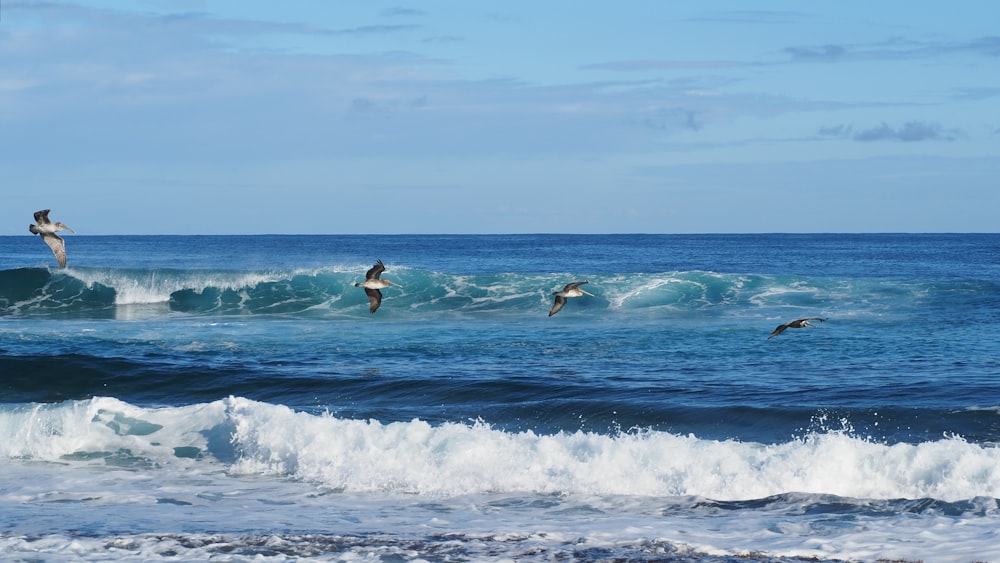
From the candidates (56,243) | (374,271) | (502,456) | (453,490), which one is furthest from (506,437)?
(56,243)

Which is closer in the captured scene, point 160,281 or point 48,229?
point 48,229

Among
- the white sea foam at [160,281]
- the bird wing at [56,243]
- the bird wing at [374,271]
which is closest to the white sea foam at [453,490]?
the bird wing at [374,271]

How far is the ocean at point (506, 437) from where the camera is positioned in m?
10.7

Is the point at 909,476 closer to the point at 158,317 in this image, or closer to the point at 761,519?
the point at 761,519

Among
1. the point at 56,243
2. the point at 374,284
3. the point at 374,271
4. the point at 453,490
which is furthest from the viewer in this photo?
the point at 374,284

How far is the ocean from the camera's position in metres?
10.7

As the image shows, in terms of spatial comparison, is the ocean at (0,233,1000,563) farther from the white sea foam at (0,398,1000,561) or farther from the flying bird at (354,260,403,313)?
the flying bird at (354,260,403,313)

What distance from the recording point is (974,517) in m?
11.2

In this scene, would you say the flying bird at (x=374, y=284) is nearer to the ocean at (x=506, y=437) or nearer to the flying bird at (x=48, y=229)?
the ocean at (x=506, y=437)

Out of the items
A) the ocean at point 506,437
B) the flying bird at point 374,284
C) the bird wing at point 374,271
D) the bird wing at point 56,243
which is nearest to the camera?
the ocean at point 506,437

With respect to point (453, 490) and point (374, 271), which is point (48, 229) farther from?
point (453, 490)

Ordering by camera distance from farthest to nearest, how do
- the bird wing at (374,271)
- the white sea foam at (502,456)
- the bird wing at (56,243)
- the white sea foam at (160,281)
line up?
1. the white sea foam at (160,281)
2. the bird wing at (374,271)
3. the bird wing at (56,243)
4. the white sea foam at (502,456)

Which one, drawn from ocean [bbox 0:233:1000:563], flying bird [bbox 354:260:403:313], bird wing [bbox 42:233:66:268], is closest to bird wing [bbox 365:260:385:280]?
flying bird [bbox 354:260:403:313]

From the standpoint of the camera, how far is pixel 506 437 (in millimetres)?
14523
